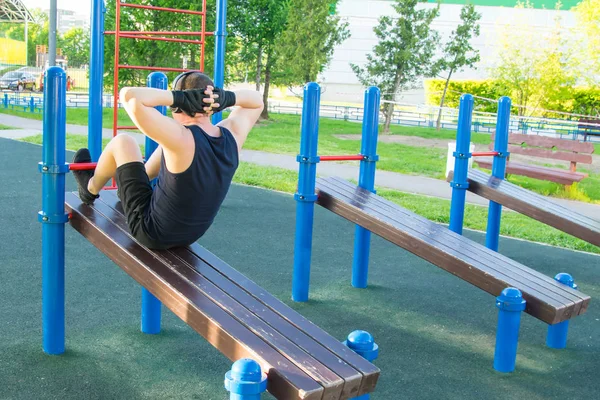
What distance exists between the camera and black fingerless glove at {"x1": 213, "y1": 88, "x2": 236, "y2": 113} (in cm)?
337

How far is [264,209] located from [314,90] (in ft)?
12.3

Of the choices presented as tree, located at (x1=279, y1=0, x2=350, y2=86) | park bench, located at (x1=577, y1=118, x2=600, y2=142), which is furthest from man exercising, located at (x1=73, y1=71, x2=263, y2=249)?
tree, located at (x1=279, y1=0, x2=350, y2=86)

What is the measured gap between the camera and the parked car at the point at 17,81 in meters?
35.3

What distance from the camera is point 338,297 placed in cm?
540

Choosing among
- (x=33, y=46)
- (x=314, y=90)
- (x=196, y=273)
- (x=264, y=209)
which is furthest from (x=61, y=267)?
(x=33, y=46)

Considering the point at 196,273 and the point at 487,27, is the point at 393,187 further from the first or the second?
the point at 487,27

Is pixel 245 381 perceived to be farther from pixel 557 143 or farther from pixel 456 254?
pixel 557 143

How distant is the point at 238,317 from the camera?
312 cm

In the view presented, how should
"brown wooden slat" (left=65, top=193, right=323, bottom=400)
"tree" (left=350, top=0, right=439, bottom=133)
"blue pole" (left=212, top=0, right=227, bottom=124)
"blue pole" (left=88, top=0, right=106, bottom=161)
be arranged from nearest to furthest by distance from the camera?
"brown wooden slat" (left=65, top=193, right=323, bottom=400) → "blue pole" (left=88, top=0, right=106, bottom=161) → "blue pole" (left=212, top=0, right=227, bottom=124) → "tree" (left=350, top=0, right=439, bottom=133)

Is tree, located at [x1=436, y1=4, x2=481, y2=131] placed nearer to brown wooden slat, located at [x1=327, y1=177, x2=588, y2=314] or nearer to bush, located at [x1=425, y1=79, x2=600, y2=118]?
bush, located at [x1=425, y1=79, x2=600, y2=118]

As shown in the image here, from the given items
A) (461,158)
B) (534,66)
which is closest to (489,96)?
(534,66)

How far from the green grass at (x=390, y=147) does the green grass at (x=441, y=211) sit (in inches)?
92.4

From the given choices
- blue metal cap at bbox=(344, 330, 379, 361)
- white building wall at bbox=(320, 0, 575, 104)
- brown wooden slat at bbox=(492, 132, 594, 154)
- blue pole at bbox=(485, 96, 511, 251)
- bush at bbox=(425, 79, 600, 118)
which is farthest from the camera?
white building wall at bbox=(320, 0, 575, 104)

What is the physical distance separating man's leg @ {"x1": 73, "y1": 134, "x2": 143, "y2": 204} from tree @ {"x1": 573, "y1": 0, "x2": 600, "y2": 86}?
2231cm
